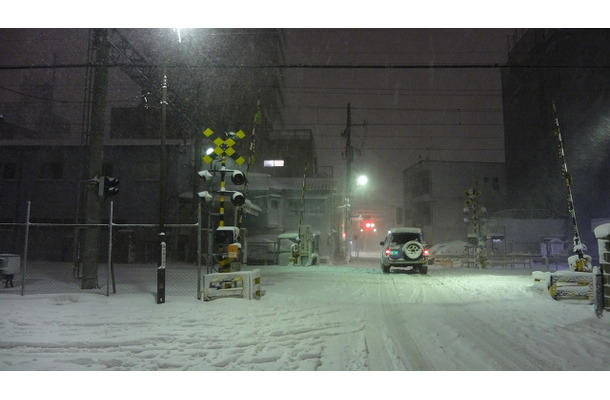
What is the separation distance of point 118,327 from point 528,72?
50454mm

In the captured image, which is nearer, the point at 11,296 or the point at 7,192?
the point at 11,296

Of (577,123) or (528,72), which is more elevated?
(528,72)

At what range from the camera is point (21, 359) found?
237 inches

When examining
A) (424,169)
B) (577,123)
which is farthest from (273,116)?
(577,123)

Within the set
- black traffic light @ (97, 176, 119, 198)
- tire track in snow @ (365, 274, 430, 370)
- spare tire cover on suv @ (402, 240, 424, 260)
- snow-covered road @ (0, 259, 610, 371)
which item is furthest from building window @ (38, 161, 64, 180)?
tire track in snow @ (365, 274, 430, 370)

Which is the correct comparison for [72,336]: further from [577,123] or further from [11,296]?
[577,123]

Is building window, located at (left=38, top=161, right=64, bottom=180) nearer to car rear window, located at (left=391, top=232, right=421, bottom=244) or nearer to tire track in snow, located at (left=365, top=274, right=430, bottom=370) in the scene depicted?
car rear window, located at (left=391, top=232, right=421, bottom=244)

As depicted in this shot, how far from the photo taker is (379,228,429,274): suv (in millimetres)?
19297

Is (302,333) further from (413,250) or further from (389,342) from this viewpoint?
(413,250)

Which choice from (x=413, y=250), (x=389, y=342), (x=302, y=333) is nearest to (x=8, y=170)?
(x=413, y=250)

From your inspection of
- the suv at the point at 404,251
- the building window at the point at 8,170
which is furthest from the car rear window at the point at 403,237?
the building window at the point at 8,170

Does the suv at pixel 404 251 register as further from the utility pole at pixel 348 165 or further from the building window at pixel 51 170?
the building window at pixel 51 170

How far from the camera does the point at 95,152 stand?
1237 cm

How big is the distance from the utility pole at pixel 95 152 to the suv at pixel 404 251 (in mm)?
13175
